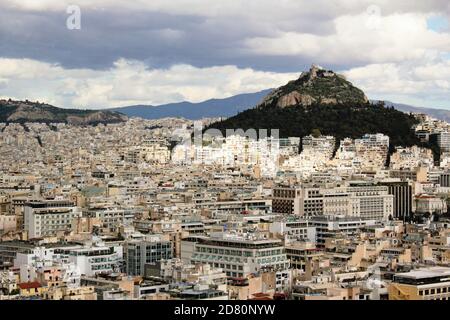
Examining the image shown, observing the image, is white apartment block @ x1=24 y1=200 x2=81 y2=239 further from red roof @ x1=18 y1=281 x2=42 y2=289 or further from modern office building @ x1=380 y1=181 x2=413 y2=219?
modern office building @ x1=380 y1=181 x2=413 y2=219

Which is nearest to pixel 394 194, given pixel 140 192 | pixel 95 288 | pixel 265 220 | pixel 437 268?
pixel 140 192

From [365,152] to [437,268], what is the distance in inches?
978

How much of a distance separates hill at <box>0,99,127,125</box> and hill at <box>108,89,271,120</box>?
254 cm

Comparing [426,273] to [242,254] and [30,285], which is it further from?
[30,285]

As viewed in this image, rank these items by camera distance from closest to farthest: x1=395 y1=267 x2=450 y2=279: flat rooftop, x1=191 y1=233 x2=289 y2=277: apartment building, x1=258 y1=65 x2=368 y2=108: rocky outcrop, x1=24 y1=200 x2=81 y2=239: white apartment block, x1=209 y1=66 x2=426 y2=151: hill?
x1=395 y1=267 x2=450 y2=279: flat rooftop
x1=191 y1=233 x2=289 y2=277: apartment building
x1=24 y1=200 x2=81 y2=239: white apartment block
x1=209 y1=66 x2=426 y2=151: hill
x1=258 y1=65 x2=368 y2=108: rocky outcrop

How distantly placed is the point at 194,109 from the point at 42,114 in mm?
10124

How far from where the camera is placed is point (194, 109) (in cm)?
6488

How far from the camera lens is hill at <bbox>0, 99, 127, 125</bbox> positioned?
2279 inches

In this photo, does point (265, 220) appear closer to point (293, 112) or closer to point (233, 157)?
point (233, 157)

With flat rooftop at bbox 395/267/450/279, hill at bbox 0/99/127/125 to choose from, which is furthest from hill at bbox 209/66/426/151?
flat rooftop at bbox 395/267/450/279

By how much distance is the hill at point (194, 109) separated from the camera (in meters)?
58.6

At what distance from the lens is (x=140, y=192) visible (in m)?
25.2

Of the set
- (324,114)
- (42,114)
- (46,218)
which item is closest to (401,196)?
(46,218)

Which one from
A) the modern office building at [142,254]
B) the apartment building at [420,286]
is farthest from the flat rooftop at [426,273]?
the modern office building at [142,254]
